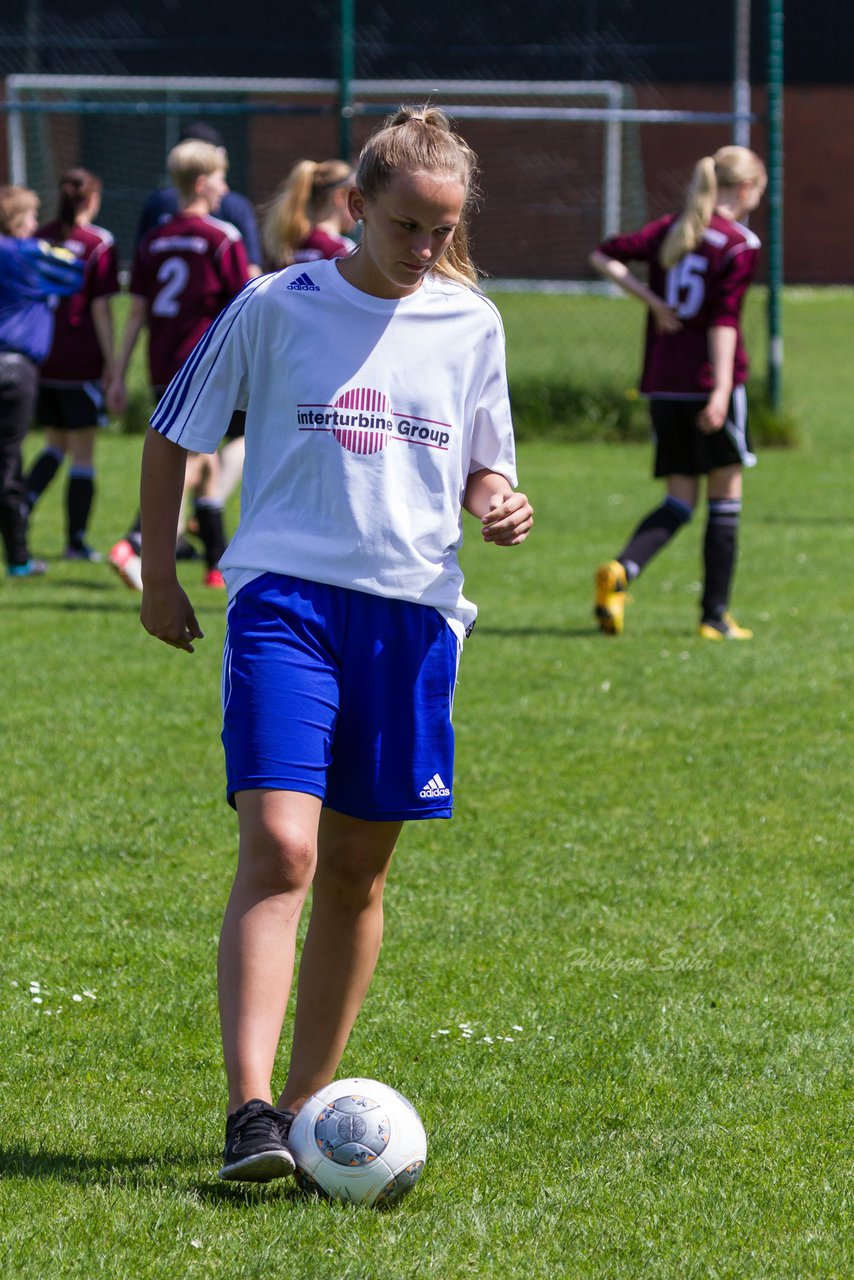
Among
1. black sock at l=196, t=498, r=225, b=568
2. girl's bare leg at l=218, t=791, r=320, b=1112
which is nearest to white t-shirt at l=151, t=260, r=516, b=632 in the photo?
girl's bare leg at l=218, t=791, r=320, b=1112

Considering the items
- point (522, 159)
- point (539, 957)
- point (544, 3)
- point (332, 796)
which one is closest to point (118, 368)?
point (539, 957)

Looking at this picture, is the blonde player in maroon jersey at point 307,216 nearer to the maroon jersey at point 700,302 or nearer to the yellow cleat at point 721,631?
the maroon jersey at point 700,302

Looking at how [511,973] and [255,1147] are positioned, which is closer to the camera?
[255,1147]

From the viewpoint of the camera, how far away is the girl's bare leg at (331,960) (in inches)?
126

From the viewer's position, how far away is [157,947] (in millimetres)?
4371

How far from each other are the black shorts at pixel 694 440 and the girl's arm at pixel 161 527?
526cm

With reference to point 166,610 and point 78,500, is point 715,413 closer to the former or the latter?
point 78,500

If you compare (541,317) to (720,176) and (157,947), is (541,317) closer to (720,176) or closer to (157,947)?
(720,176)

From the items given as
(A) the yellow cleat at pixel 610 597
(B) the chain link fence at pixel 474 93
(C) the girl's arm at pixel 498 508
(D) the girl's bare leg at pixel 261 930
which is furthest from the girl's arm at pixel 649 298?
(B) the chain link fence at pixel 474 93

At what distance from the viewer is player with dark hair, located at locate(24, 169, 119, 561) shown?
10.2 m

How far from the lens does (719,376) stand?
26.1ft

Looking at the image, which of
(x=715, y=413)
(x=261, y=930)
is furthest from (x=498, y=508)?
(x=715, y=413)

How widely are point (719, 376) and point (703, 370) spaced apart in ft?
0.84

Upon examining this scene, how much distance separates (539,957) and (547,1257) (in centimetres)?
151
